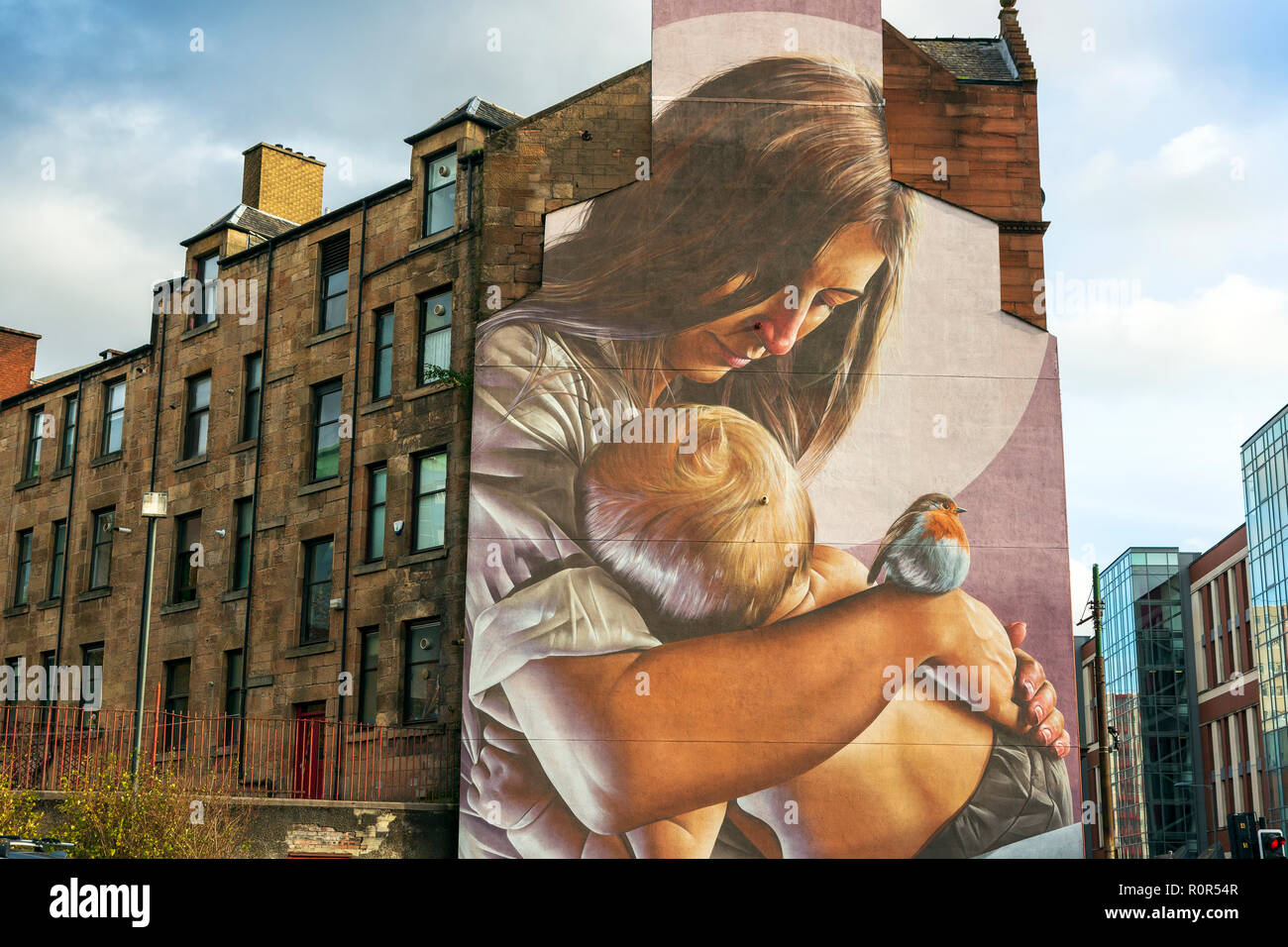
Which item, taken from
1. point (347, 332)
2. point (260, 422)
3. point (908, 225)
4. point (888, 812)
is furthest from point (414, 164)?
point (888, 812)

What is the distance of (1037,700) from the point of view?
80.1ft

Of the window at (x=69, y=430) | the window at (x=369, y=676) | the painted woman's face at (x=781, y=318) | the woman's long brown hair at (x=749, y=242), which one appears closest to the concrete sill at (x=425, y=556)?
the window at (x=369, y=676)

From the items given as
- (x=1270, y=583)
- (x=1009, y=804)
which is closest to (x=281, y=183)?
(x=1009, y=804)

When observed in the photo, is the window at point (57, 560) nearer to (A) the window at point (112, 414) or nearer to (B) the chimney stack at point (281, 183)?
(A) the window at point (112, 414)

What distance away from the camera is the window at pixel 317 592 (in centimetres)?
2973

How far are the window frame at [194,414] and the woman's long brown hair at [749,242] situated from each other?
11298mm

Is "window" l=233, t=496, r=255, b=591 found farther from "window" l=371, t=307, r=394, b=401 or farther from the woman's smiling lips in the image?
the woman's smiling lips

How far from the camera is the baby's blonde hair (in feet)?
80.6

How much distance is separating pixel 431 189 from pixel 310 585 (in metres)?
8.90

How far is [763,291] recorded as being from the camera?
25.8 metres

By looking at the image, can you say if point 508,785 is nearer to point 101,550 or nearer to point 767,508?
point 767,508
